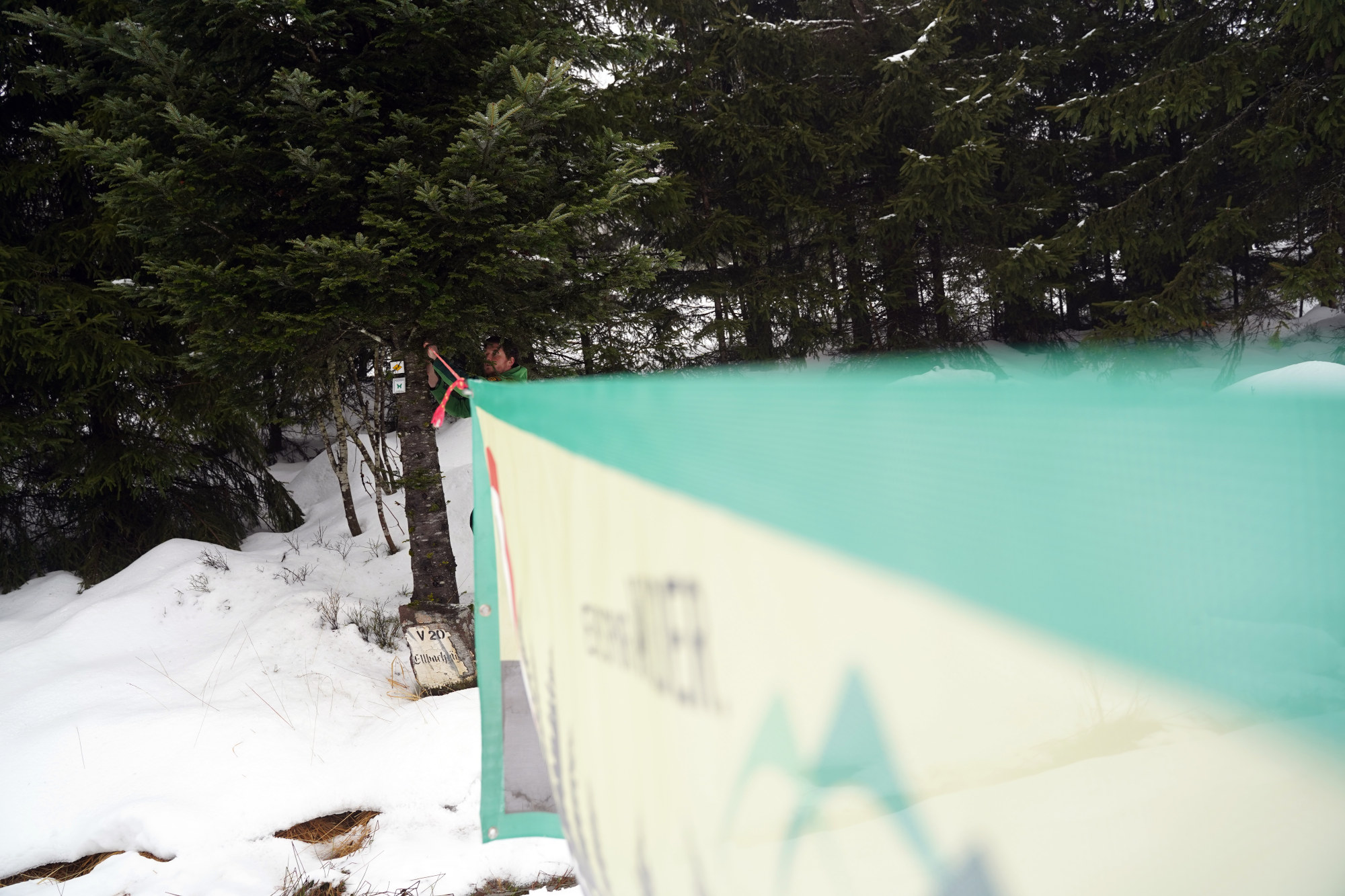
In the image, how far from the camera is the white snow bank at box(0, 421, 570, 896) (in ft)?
10.3

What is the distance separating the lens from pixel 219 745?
386 cm

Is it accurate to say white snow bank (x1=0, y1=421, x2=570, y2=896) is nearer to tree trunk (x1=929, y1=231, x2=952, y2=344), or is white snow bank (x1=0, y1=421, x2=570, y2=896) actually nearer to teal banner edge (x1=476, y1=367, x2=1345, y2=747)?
teal banner edge (x1=476, y1=367, x2=1345, y2=747)

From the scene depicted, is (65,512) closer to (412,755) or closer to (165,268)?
(165,268)

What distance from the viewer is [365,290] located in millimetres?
4273

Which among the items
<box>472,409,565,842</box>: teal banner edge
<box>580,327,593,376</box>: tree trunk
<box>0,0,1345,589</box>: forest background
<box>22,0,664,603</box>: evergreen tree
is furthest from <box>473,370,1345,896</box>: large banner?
<box>580,327,593,376</box>: tree trunk

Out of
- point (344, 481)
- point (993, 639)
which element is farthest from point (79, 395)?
point (993, 639)

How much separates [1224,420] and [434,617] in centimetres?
489

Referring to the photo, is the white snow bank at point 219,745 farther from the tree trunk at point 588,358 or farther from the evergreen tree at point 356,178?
the tree trunk at point 588,358

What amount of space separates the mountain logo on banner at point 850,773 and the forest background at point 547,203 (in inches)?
142

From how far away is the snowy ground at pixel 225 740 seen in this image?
314 centimetres

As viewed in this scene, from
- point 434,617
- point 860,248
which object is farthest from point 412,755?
point 860,248

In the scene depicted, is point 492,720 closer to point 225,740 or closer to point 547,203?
point 225,740

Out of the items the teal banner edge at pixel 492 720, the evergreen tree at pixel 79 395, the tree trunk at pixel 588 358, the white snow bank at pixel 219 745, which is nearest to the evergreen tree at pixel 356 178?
the white snow bank at pixel 219 745

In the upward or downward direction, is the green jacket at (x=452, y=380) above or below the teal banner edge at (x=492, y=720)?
above
